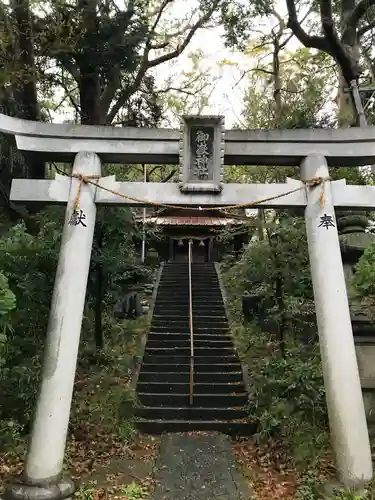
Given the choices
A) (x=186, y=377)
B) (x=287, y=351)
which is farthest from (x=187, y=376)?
(x=287, y=351)

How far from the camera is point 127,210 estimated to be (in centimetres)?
823

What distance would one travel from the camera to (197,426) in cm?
682

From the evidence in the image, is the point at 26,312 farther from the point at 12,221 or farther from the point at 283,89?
the point at 283,89

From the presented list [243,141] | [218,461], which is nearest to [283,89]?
[243,141]

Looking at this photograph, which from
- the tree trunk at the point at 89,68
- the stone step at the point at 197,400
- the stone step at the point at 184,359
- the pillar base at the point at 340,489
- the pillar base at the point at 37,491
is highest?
the tree trunk at the point at 89,68

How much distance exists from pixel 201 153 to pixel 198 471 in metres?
3.99

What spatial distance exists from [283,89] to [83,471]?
41.7 feet

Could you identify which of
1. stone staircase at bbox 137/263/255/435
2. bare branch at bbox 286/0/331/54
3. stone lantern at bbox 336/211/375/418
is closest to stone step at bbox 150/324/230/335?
stone staircase at bbox 137/263/255/435

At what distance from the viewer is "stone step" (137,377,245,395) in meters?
A: 7.74

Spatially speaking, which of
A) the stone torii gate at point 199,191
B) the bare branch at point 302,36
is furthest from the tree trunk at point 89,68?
the bare branch at point 302,36

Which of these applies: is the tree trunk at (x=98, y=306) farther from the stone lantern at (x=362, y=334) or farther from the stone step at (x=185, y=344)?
the stone lantern at (x=362, y=334)

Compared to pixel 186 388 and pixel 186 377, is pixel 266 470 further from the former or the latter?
pixel 186 377

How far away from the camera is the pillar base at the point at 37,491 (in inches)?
171

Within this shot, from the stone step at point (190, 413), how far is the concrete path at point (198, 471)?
0.51 metres
